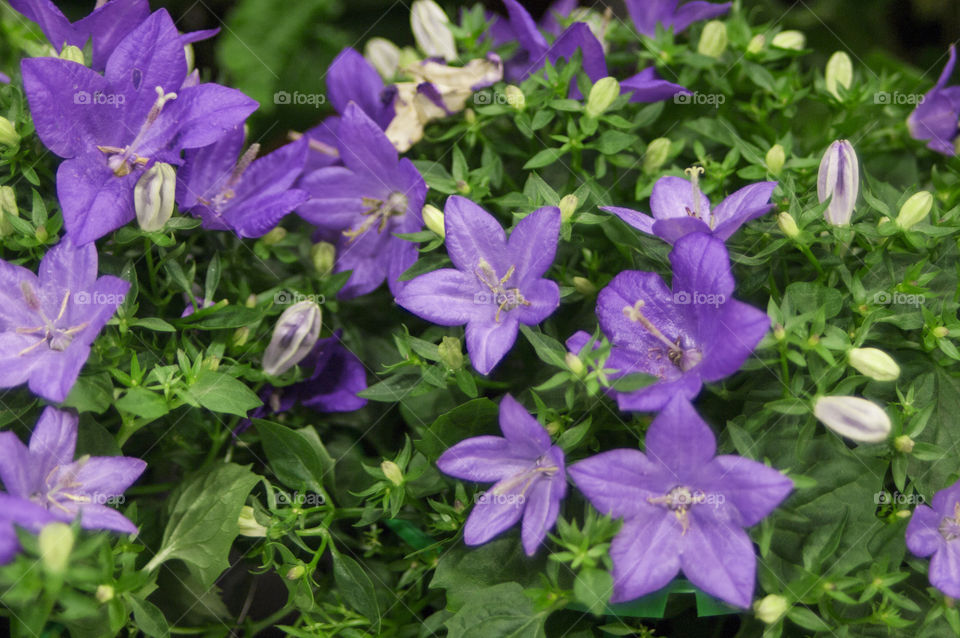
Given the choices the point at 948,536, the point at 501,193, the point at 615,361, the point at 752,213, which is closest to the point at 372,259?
the point at 501,193

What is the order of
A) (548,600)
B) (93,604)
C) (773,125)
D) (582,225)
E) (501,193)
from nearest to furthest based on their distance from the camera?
(93,604) → (548,600) → (582,225) → (501,193) → (773,125)

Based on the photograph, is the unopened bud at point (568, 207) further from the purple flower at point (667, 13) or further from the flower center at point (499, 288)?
the purple flower at point (667, 13)

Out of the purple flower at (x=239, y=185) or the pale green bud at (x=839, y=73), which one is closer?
the purple flower at (x=239, y=185)

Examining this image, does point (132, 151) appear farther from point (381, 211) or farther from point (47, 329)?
point (381, 211)

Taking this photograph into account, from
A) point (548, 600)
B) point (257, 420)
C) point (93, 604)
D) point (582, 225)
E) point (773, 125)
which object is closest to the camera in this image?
point (93, 604)

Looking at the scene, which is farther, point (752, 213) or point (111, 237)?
point (111, 237)

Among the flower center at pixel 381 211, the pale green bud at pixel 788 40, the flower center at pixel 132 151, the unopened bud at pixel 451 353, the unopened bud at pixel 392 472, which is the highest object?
the flower center at pixel 132 151

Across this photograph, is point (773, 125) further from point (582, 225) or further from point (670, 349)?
point (670, 349)

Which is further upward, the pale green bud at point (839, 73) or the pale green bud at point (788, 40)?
the pale green bud at point (788, 40)

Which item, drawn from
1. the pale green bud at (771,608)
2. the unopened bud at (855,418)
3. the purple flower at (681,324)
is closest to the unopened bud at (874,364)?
the unopened bud at (855,418)
